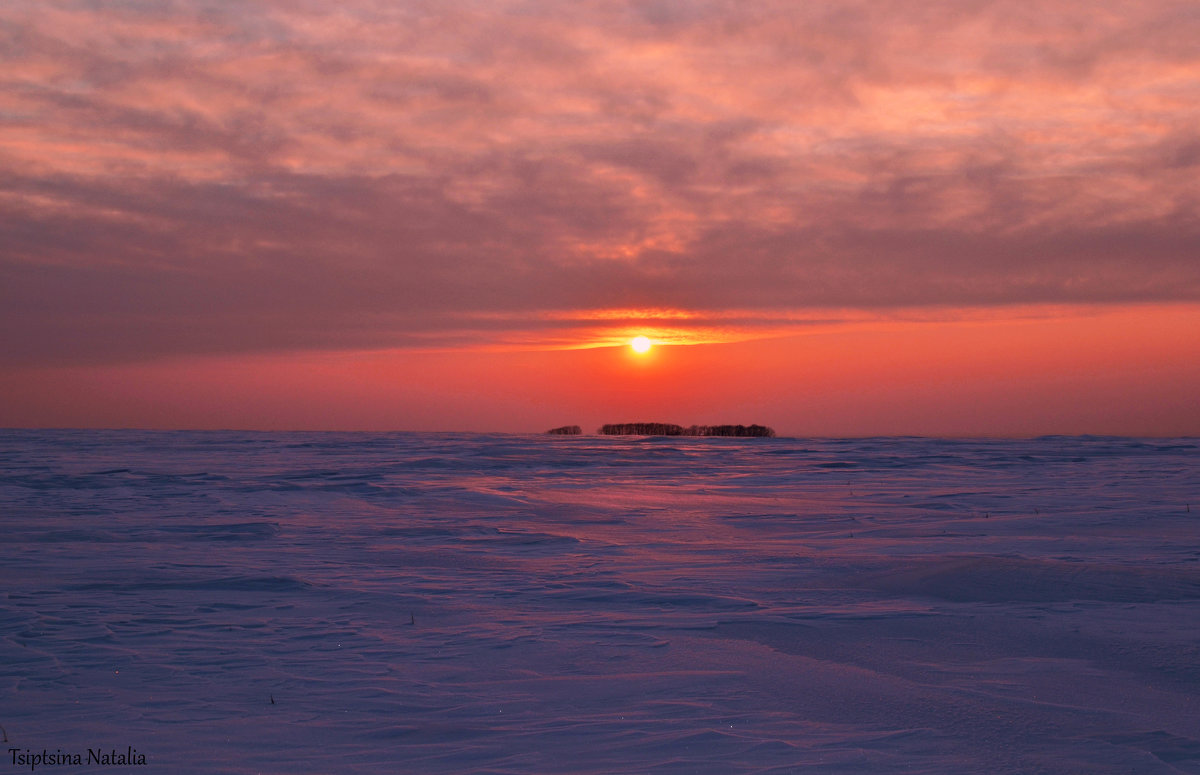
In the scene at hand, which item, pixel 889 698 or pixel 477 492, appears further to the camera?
pixel 477 492

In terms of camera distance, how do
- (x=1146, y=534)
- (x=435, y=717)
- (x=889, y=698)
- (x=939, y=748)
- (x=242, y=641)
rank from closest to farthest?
(x=939, y=748), (x=435, y=717), (x=889, y=698), (x=242, y=641), (x=1146, y=534)

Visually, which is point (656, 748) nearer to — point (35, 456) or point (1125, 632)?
point (1125, 632)

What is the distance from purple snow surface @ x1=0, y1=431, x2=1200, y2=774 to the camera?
3.71 meters

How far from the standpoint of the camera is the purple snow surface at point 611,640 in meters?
3.71

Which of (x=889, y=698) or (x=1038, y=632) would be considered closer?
(x=889, y=698)

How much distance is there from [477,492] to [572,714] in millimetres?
13013

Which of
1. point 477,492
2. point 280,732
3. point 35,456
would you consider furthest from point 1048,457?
point 35,456

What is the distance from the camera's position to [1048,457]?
28.7m

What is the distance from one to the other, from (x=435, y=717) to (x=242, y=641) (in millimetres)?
2077

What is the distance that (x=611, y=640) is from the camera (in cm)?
554

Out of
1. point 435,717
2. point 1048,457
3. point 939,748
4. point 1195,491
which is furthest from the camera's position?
point 1048,457

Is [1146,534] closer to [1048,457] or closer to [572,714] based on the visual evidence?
[572,714]

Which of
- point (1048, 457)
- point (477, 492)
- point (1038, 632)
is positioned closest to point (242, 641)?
point (1038, 632)

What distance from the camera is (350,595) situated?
7043 millimetres
